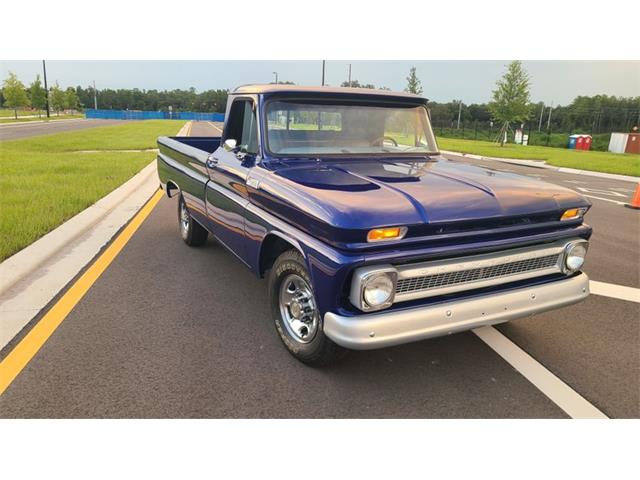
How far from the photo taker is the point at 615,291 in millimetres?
4816

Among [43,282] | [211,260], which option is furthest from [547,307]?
[43,282]

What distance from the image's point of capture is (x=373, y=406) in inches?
111

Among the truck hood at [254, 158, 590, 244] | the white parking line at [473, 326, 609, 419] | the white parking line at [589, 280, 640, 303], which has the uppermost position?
the truck hood at [254, 158, 590, 244]

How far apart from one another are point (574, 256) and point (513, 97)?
31.2 meters

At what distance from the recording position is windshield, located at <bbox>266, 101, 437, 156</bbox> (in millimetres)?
3961

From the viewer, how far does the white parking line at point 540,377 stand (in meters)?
2.82

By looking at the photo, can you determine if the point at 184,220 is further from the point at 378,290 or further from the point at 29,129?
the point at 29,129

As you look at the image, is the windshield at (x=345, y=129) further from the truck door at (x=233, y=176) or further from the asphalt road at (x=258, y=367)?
the asphalt road at (x=258, y=367)

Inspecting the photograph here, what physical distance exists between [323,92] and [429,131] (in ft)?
4.01

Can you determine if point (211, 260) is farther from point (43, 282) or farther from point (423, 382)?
point (423, 382)

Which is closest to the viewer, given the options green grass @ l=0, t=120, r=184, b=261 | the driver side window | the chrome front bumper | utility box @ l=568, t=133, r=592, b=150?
the chrome front bumper

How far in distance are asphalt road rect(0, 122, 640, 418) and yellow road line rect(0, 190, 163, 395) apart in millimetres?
67

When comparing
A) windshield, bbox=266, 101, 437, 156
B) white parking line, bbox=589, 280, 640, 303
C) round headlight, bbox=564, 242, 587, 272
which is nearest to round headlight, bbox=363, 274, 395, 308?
round headlight, bbox=564, 242, 587, 272

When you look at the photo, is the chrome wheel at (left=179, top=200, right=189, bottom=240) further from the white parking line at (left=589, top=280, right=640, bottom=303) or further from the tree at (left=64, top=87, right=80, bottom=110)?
the tree at (left=64, top=87, right=80, bottom=110)
